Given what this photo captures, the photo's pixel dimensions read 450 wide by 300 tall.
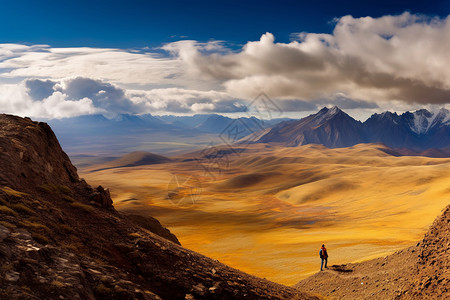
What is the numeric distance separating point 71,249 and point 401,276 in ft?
58.4

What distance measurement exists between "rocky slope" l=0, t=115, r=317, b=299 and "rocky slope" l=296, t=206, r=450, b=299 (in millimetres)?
4179

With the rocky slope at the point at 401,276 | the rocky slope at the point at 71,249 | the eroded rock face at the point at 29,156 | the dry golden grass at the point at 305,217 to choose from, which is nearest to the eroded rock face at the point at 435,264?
the rocky slope at the point at 401,276

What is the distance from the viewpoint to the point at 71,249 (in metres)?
11.6

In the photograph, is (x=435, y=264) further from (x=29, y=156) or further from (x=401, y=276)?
(x=29, y=156)

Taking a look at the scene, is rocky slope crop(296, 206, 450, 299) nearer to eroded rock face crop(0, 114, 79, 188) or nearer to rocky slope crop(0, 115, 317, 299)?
rocky slope crop(0, 115, 317, 299)

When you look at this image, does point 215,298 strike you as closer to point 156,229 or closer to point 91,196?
point 91,196

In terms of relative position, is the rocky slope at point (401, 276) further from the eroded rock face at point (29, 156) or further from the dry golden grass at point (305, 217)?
the eroded rock face at point (29, 156)

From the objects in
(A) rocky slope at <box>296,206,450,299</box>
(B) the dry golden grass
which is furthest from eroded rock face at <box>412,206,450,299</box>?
(B) the dry golden grass

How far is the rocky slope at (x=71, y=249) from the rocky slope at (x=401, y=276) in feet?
13.7

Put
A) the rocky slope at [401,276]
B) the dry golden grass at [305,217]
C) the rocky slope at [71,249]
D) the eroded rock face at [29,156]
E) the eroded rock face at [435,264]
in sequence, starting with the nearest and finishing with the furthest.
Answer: the rocky slope at [71,249] → the eroded rock face at [435,264] → the rocky slope at [401,276] → the eroded rock face at [29,156] → the dry golden grass at [305,217]

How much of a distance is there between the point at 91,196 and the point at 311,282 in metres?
17.3

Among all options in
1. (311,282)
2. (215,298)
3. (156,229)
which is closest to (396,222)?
(311,282)

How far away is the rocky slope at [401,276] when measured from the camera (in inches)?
574

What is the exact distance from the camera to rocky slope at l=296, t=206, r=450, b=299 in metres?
14.6
